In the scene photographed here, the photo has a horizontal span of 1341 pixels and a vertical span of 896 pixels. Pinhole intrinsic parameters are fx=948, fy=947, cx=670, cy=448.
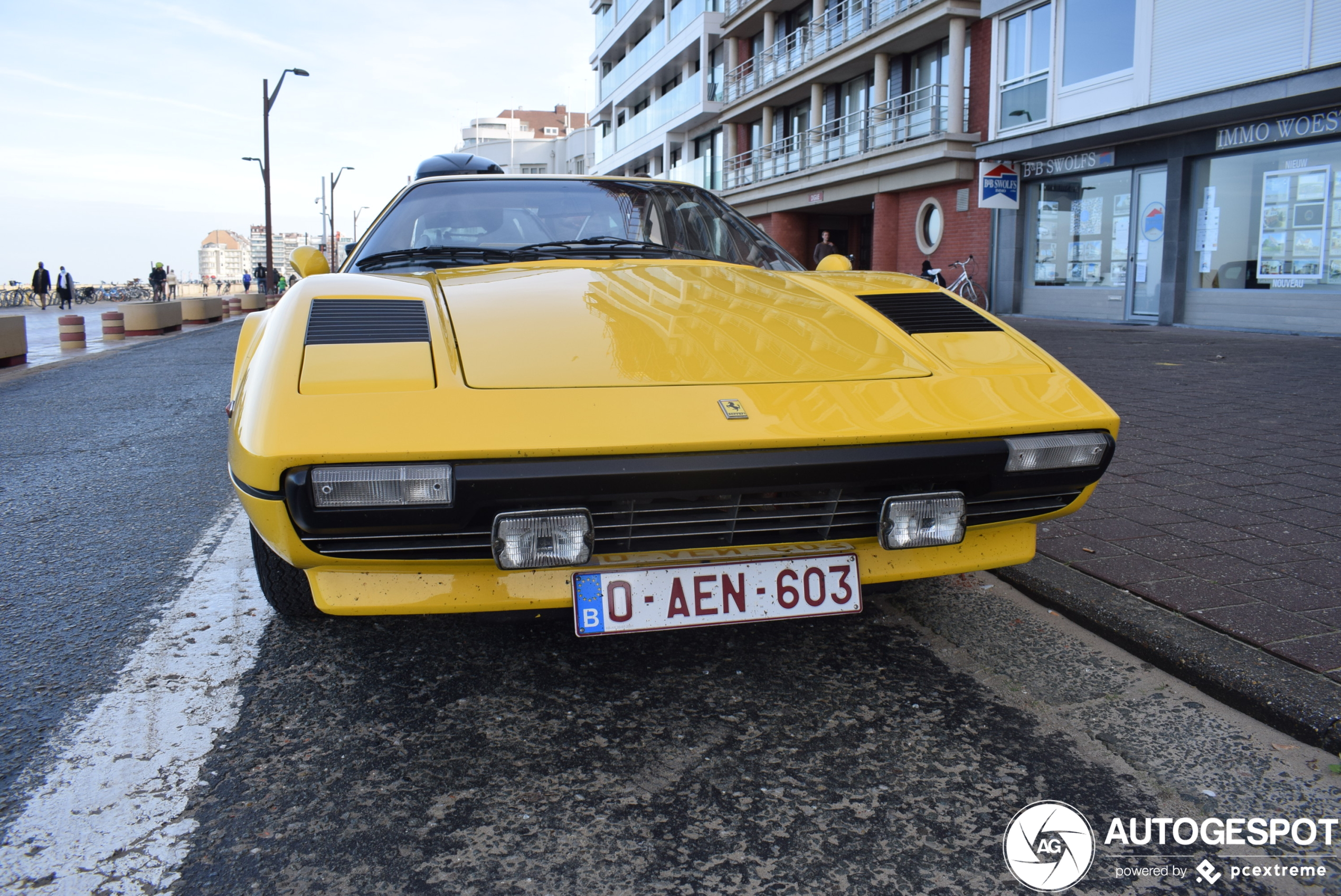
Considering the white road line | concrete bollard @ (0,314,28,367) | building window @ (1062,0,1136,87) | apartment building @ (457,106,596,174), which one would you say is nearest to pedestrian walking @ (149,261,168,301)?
apartment building @ (457,106,596,174)

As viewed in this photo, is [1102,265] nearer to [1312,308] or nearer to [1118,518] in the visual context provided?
[1312,308]

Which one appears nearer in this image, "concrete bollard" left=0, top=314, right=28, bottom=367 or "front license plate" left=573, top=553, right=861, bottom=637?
"front license plate" left=573, top=553, right=861, bottom=637

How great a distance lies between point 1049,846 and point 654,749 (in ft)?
2.52

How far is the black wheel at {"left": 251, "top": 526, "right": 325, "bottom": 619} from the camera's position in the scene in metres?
2.47

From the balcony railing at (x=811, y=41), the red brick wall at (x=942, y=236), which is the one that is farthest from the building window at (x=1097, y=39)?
the balcony railing at (x=811, y=41)

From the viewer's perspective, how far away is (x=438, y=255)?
3072 millimetres

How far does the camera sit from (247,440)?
6.11ft

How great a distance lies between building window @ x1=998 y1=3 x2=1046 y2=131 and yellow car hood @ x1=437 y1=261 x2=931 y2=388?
54.4 feet

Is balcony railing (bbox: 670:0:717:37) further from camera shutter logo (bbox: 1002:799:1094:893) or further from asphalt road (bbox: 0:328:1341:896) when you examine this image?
camera shutter logo (bbox: 1002:799:1094:893)

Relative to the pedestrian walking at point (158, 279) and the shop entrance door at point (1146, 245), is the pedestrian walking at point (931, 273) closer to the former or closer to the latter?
the shop entrance door at point (1146, 245)

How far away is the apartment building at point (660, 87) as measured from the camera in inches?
1268

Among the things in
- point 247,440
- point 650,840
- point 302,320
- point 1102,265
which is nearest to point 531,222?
point 302,320

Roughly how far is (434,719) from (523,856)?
562mm

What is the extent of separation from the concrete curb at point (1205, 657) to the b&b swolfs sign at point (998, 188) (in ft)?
48.0
